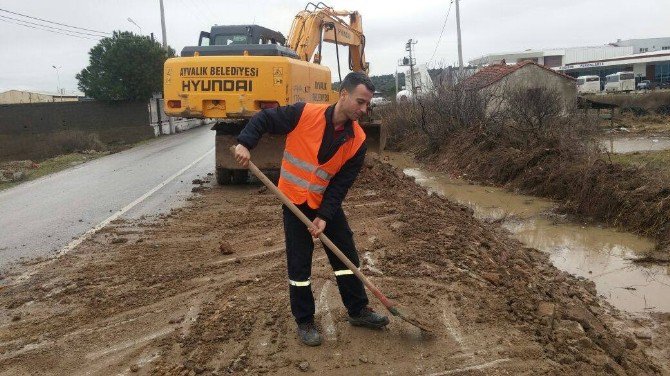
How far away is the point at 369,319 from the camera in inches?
163

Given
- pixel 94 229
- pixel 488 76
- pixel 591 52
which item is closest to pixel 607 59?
pixel 591 52

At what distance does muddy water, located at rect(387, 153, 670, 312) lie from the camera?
5.75 metres

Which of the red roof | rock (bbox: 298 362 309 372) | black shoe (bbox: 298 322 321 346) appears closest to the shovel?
black shoe (bbox: 298 322 321 346)

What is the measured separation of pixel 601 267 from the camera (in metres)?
6.68

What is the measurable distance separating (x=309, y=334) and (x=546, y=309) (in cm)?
191

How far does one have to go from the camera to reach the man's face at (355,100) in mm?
3828

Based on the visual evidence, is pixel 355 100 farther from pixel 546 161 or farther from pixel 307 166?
pixel 546 161

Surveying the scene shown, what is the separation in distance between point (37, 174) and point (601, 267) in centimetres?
1357

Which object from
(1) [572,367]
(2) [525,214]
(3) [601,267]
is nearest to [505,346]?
(1) [572,367]

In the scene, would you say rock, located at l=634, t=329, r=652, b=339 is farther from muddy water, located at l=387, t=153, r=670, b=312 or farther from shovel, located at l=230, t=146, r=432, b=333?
shovel, located at l=230, t=146, r=432, b=333

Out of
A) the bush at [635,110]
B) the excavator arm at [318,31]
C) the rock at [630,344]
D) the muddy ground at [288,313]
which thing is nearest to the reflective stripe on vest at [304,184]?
the muddy ground at [288,313]

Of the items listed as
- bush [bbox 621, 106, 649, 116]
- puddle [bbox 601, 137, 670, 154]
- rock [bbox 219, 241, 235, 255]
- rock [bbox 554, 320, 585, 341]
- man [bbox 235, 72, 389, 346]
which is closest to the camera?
man [bbox 235, 72, 389, 346]

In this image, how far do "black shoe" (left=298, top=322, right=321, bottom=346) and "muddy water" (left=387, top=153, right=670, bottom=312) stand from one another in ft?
9.96

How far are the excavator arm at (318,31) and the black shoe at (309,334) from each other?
910cm
